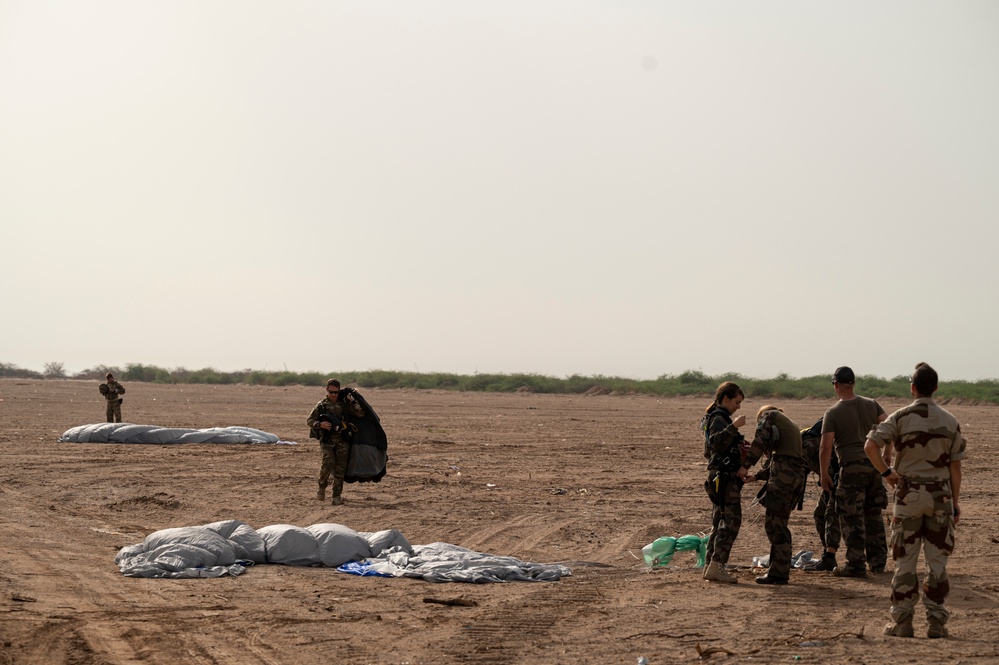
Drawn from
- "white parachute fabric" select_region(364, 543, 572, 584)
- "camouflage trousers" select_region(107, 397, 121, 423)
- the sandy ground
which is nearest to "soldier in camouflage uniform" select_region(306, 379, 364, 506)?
the sandy ground

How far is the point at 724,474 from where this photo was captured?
933 cm

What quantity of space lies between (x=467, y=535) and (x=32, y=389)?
46.8 m

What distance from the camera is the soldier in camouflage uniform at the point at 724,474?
9.27 m

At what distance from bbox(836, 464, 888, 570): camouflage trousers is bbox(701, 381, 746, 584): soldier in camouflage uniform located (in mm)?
1095

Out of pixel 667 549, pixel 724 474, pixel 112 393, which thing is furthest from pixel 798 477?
pixel 112 393

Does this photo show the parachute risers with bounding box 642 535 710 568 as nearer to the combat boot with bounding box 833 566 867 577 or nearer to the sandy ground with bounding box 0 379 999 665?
the sandy ground with bounding box 0 379 999 665

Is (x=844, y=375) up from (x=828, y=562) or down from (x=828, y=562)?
up

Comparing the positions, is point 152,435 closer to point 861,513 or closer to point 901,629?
point 861,513

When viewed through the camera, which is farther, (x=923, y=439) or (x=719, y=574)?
(x=719, y=574)

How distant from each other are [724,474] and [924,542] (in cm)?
220

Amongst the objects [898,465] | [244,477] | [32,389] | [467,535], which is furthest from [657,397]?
[898,465]

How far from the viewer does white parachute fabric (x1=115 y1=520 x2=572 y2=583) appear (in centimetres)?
984

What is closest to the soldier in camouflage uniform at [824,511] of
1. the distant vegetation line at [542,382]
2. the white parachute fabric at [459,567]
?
the white parachute fabric at [459,567]

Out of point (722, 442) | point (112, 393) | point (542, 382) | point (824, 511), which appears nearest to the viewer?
point (722, 442)
